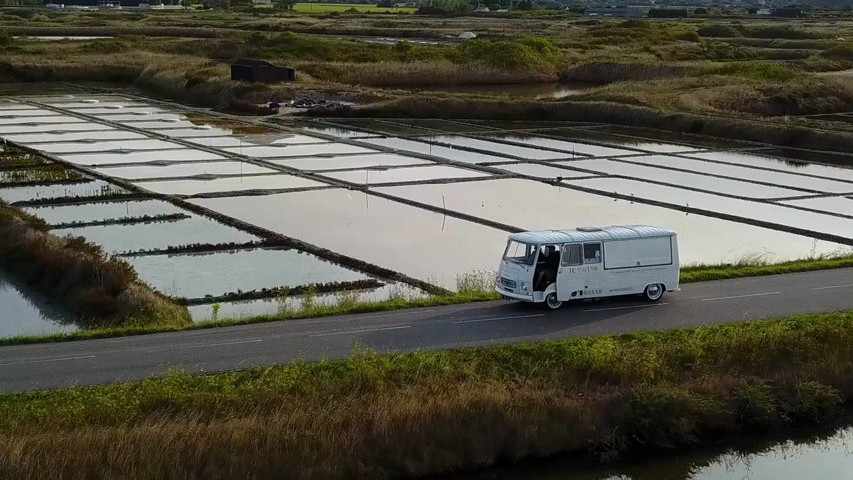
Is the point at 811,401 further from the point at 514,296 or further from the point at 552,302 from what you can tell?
the point at 514,296

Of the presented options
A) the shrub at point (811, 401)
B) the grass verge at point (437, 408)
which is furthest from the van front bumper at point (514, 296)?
the shrub at point (811, 401)

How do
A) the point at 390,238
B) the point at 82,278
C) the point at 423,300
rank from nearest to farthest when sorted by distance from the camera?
the point at 423,300 < the point at 82,278 < the point at 390,238

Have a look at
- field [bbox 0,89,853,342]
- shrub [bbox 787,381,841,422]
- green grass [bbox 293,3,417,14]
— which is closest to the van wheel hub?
field [bbox 0,89,853,342]

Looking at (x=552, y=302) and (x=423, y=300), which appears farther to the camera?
(x=423, y=300)

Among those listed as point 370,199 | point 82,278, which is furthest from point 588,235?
point 370,199

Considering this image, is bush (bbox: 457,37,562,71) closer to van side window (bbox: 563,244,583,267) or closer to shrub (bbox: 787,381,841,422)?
van side window (bbox: 563,244,583,267)

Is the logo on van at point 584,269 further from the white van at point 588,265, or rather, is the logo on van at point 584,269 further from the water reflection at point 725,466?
the water reflection at point 725,466
